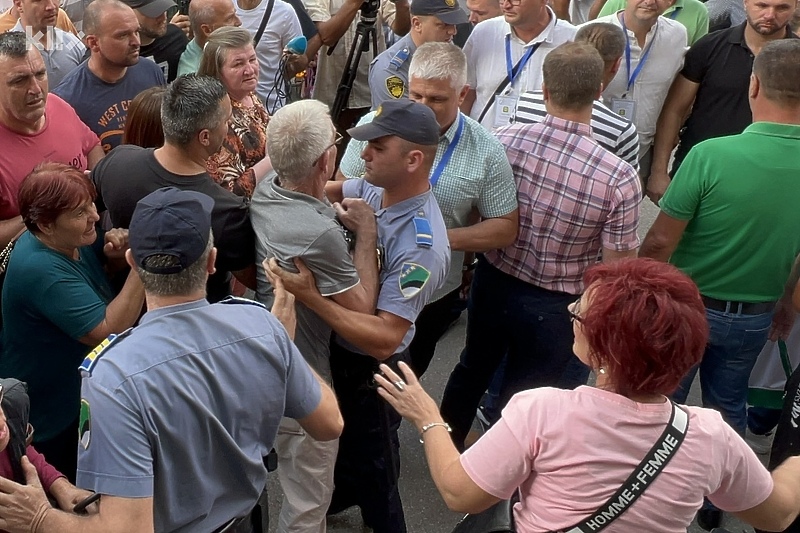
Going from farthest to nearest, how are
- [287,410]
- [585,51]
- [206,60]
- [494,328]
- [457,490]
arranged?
1. [206,60]
2. [494,328]
3. [585,51]
4. [287,410]
5. [457,490]

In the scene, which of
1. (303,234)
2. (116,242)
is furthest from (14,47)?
(303,234)

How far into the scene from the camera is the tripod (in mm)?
5414

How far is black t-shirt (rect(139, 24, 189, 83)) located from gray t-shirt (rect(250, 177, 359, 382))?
2357mm

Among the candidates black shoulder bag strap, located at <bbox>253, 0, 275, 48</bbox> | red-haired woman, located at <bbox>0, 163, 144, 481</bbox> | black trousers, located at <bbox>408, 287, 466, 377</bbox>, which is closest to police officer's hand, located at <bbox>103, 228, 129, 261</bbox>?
red-haired woman, located at <bbox>0, 163, 144, 481</bbox>

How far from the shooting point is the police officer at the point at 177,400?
1.68 meters

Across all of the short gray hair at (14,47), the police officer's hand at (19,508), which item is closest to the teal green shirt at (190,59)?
the short gray hair at (14,47)

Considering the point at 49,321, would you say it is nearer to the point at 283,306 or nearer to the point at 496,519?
the point at 283,306

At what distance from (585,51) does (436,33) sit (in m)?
1.49

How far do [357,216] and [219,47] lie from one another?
1.49m

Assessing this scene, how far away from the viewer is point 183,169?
2.61 metres

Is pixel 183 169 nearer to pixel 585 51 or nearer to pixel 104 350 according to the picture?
pixel 104 350

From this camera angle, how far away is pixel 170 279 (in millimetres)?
1811

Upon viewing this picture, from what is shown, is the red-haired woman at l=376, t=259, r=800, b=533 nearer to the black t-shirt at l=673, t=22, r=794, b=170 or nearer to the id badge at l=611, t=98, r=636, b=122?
the id badge at l=611, t=98, r=636, b=122

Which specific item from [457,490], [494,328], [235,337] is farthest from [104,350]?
[494,328]
